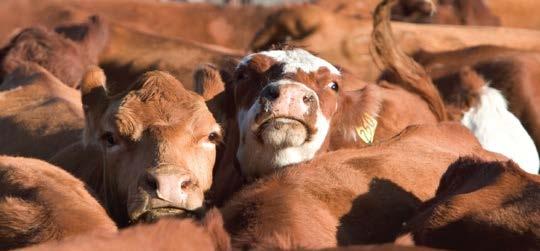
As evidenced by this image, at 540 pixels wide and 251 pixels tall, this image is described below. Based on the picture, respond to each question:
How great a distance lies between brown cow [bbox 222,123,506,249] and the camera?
176 inches

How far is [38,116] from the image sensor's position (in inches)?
312

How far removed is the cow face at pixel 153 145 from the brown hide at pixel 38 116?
1.70m

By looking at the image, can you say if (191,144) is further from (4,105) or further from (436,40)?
(436,40)

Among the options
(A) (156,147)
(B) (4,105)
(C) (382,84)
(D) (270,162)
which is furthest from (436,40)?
(A) (156,147)

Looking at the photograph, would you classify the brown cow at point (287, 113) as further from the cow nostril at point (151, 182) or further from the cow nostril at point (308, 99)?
the cow nostril at point (151, 182)

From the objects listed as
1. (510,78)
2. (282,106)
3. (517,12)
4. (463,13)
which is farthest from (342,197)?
(517,12)

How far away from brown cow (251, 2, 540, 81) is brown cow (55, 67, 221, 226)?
7371mm

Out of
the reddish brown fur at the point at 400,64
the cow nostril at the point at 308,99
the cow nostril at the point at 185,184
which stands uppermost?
the cow nostril at the point at 308,99

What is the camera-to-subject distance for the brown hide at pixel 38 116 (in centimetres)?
749

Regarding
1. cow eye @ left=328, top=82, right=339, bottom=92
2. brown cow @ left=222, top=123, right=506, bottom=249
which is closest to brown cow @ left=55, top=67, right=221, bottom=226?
brown cow @ left=222, top=123, right=506, bottom=249

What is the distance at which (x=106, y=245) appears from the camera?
3.25 m

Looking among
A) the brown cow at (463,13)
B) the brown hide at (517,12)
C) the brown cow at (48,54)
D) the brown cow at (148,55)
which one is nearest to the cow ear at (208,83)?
the brown cow at (48,54)

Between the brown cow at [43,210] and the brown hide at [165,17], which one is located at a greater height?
the brown cow at [43,210]

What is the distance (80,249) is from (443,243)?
1.59 m
